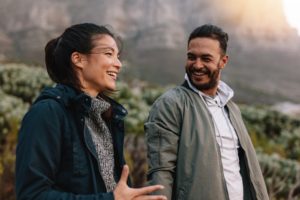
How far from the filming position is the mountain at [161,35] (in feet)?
392

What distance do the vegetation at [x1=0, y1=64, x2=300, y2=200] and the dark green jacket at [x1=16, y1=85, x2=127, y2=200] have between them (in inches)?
122

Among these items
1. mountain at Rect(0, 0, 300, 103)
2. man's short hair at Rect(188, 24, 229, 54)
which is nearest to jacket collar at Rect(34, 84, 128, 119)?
man's short hair at Rect(188, 24, 229, 54)

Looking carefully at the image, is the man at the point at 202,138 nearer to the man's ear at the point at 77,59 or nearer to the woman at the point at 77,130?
the woman at the point at 77,130

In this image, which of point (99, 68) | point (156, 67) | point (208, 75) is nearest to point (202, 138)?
point (208, 75)

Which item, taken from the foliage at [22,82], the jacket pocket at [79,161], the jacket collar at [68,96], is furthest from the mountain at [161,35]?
the jacket pocket at [79,161]

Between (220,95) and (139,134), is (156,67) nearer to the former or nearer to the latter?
(139,134)

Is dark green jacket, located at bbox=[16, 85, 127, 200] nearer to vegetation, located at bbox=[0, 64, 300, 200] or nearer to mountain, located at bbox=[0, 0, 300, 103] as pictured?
vegetation, located at bbox=[0, 64, 300, 200]

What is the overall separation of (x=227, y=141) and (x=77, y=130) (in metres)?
1.25

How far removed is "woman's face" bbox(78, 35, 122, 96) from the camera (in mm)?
2499

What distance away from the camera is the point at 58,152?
7.10 ft

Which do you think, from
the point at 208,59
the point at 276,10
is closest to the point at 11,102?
the point at 208,59

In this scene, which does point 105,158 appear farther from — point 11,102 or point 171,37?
point 171,37

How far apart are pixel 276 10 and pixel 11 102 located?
194 meters

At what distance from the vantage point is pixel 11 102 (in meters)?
8.83
